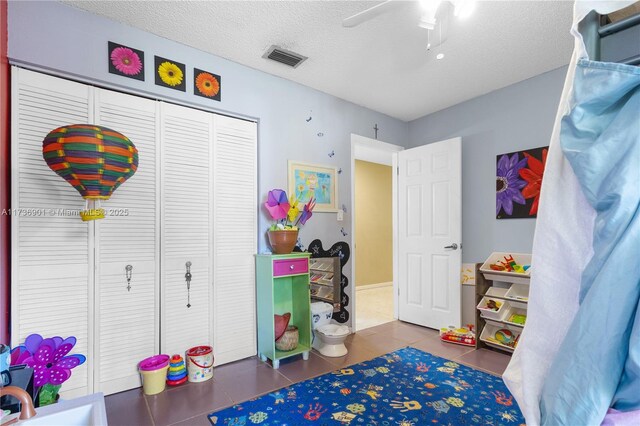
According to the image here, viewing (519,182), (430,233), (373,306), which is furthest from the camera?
(373,306)

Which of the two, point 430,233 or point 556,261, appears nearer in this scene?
point 556,261

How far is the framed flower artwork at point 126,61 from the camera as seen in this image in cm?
205

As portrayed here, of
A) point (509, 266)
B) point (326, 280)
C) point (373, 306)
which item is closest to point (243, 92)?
point (326, 280)

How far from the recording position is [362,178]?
5629 millimetres

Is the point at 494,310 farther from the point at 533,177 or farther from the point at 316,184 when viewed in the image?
the point at 316,184

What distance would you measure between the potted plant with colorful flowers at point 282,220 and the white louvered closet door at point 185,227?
50 cm

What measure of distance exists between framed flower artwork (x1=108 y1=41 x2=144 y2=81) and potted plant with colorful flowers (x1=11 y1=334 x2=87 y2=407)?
1.70 m

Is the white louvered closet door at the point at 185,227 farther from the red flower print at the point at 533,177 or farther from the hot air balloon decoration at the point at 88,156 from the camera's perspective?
the red flower print at the point at 533,177

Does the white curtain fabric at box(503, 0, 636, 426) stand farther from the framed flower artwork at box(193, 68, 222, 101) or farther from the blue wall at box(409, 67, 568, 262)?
the blue wall at box(409, 67, 568, 262)

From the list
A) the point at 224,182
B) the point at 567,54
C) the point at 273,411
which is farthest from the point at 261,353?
the point at 567,54

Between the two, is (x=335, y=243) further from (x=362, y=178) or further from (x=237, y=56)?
(x=362, y=178)

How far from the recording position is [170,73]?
228 centimetres

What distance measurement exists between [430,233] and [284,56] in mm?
2344

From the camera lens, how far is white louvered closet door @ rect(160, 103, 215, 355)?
225 centimetres
